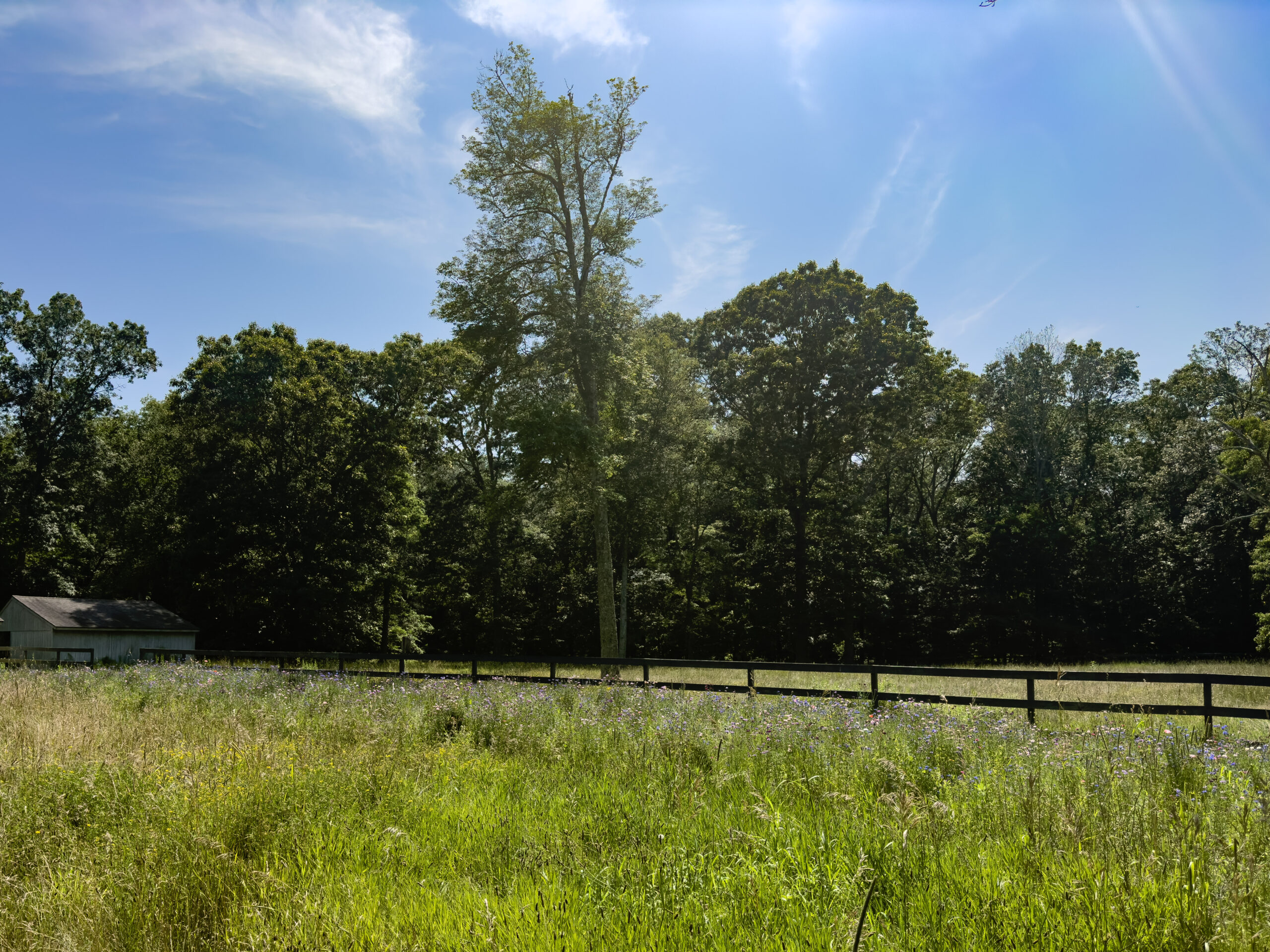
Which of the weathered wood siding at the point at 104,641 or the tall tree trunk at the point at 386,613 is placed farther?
the tall tree trunk at the point at 386,613

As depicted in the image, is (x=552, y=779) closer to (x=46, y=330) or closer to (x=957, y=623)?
(x=957, y=623)

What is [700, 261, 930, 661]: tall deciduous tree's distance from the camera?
35.7 metres

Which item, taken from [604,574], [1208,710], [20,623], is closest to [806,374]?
[604,574]

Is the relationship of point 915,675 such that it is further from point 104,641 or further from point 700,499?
point 104,641

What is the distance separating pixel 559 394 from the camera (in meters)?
25.8

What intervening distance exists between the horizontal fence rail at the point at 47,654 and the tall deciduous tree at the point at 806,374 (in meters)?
26.9

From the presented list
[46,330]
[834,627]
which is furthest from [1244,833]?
[46,330]

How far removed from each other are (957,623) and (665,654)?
1589 centimetres

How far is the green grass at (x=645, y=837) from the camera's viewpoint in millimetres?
3467

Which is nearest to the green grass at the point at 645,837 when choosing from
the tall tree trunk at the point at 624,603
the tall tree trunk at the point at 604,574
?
the tall tree trunk at the point at 604,574

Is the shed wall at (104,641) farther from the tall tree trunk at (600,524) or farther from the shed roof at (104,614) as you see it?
the tall tree trunk at (600,524)

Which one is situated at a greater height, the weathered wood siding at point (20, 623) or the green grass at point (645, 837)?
the green grass at point (645, 837)

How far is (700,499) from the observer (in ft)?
124

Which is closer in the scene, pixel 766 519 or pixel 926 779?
pixel 926 779
